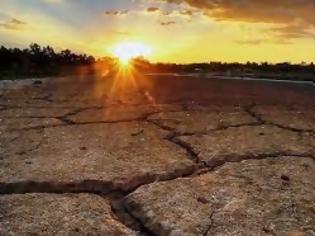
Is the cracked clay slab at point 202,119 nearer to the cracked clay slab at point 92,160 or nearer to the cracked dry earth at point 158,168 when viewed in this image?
the cracked dry earth at point 158,168

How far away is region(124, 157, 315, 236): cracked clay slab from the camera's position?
2412mm

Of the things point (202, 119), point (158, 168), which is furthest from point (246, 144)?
point (202, 119)

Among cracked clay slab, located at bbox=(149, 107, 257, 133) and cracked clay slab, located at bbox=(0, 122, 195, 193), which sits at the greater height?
cracked clay slab, located at bbox=(149, 107, 257, 133)

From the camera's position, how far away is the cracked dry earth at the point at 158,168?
2479 mm

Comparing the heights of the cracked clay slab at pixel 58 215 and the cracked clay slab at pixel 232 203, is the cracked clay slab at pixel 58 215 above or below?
below

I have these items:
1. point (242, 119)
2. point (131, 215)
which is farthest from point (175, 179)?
point (242, 119)

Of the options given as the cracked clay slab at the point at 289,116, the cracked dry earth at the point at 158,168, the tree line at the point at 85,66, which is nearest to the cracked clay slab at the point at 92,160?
the cracked dry earth at the point at 158,168

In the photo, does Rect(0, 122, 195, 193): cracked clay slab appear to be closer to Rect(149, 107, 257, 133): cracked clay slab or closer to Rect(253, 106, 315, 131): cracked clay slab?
Rect(149, 107, 257, 133): cracked clay slab

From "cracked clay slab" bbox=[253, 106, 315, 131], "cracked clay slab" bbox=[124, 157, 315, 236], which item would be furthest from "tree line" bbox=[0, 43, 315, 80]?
"cracked clay slab" bbox=[124, 157, 315, 236]

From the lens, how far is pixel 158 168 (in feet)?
10.3

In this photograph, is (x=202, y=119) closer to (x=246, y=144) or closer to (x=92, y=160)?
(x=246, y=144)

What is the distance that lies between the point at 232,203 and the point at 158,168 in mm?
618

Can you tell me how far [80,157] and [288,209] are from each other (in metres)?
1.29

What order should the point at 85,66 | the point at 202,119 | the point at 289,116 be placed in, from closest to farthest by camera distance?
1. the point at 202,119
2. the point at 289,116
3. the point at 85,66
